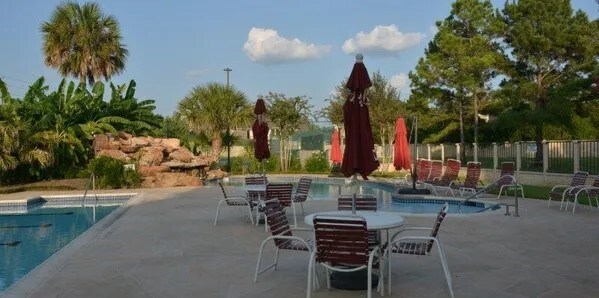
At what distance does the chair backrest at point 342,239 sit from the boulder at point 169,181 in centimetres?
1680

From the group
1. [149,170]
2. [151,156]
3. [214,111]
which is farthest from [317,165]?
[149,170]

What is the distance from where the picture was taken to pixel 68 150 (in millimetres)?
22469

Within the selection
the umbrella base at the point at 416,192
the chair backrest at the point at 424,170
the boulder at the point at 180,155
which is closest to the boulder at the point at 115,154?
the boulder at the point at 180,155

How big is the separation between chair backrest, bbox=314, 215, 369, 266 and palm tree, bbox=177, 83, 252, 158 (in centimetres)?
2612

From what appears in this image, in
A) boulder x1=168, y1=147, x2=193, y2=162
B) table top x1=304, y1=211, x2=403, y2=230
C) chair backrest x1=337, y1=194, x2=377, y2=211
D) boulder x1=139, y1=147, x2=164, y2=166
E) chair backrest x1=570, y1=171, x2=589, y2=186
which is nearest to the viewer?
table top x1=304, y1=211, x2=403, y2=230

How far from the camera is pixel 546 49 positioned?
2642cm

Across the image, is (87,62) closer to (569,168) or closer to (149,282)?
(569,168)

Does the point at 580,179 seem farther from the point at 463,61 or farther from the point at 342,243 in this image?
the point at 463,61

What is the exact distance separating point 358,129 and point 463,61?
25719 millimetres

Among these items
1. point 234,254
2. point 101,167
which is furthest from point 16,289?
point 101,167

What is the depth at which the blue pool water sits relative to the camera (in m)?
7.77

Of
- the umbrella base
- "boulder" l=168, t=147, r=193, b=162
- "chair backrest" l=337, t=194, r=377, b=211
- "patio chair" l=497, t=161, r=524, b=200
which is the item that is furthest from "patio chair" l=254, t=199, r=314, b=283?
"boulder" l=168, t=147, r=193, b=162

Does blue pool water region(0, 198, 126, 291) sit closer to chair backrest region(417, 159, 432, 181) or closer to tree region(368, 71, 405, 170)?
chair backrest region(417, 159, 432, 181)

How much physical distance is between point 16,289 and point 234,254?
2.68 m
